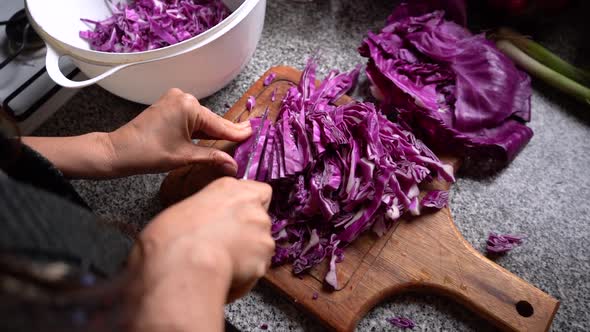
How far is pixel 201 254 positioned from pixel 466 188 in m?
0.82

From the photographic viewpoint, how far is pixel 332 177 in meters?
1.01

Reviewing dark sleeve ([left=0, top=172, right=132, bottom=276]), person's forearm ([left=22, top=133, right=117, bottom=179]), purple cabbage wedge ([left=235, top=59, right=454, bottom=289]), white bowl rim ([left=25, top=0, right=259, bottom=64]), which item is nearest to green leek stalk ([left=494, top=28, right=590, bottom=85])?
purple cabbage wedge ([left=235, top=59, right=454, bottom=289])

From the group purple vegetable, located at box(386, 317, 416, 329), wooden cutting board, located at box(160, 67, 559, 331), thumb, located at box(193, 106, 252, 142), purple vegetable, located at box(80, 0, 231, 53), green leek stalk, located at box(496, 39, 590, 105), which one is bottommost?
purple vegetable, located at box(386, 317, 416, 329)

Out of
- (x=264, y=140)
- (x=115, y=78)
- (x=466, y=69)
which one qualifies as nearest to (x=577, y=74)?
(x=466, y=69)

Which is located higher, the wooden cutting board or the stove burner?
the stove burner

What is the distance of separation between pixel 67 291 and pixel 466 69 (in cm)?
112

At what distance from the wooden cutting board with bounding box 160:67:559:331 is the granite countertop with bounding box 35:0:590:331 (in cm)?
7

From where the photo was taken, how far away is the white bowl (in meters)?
0.95

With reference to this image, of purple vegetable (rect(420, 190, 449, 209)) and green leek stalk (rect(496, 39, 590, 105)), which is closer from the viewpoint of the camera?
purple vegetable (rect(420, 190, 449, 209))

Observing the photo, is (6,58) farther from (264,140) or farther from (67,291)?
(67,291)

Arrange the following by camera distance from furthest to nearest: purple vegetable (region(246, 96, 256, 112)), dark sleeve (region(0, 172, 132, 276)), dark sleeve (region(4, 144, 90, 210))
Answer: purple vegetable (region(246, 96, 256, 112)), dark sleeve (region(4, 144, 90, 210)), dark sleeve (region(0, 172, 132, 276))

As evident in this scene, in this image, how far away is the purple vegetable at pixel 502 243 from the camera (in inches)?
42.0

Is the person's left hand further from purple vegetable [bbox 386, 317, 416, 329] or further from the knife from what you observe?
purple vegetable [bbox 386, 317, 416, 329]

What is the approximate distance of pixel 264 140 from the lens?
3.43 feet
